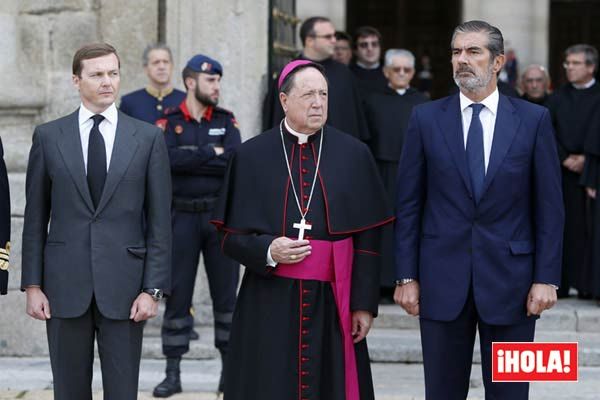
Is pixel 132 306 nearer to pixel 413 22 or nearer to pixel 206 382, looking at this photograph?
Result: pixel 206 382

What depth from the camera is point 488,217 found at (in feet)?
17.0

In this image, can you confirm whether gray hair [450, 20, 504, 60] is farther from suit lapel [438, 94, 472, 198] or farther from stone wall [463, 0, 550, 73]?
stone wall [463, 0, 550, 73]

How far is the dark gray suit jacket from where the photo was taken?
17.3 feet

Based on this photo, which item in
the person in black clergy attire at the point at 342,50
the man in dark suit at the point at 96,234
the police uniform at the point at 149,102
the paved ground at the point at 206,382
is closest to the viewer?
the man in dark suit at the point at 96,234

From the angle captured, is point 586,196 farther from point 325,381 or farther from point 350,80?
point 325,381

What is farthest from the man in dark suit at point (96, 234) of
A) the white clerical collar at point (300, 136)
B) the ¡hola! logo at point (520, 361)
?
the ¡hola! logo at point (520, 361)

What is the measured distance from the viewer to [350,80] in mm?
8859

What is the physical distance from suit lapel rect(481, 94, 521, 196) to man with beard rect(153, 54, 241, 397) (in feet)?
7.17

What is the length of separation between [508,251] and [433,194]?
1.26ft

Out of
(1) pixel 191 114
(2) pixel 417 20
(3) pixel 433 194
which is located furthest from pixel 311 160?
(2) pixel 417 20

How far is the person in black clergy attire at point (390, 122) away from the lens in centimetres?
909

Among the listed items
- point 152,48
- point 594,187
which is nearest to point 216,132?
point 152,48

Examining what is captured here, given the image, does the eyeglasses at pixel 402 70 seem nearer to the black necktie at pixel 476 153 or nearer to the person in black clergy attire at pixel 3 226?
the black necktie at pixel 476 153

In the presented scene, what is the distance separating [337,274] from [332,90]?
11.9ft
